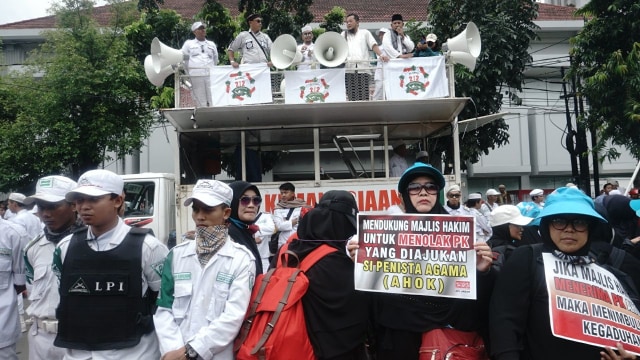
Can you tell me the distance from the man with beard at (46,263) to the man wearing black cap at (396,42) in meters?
6.86

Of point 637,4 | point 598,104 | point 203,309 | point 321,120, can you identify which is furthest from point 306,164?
point 203,309

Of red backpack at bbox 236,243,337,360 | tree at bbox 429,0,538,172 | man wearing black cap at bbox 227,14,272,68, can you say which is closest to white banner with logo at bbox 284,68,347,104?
man wearing black cap at bbox 227,14,272,68

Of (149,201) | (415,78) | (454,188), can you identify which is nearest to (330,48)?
(415,78)

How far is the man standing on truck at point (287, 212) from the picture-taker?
7.41m

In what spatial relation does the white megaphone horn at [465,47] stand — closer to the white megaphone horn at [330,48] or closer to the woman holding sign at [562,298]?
the white megaphone horn at [330,48]

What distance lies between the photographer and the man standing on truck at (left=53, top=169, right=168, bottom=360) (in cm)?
288

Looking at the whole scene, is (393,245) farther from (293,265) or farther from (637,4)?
(637,4)

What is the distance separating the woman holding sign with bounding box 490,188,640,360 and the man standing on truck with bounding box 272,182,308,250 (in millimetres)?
4930

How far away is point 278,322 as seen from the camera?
2797 millimetres

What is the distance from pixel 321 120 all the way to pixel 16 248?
18.9 ft

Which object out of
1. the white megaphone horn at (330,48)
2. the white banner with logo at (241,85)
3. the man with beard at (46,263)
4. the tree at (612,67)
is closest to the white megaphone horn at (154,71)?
the white banner with logo at (241,85)

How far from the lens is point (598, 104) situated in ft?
41.5

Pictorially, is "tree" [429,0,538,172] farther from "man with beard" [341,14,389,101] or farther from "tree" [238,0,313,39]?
"man with beard" [341,14,389,101]

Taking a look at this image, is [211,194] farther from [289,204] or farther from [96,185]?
[289,204]
